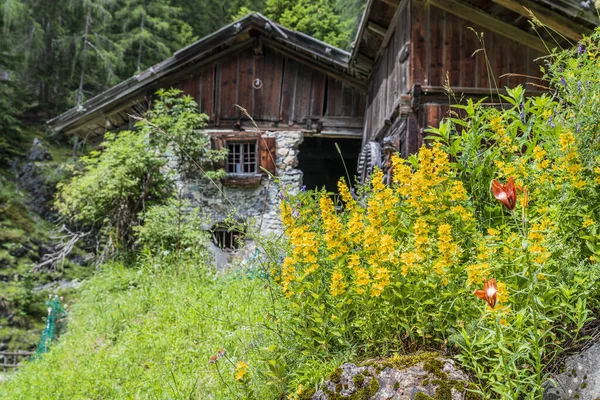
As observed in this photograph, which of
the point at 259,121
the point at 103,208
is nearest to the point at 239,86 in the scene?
the point at 259,121

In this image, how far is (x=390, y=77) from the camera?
10.3 meters

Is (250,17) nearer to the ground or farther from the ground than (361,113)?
farther from the ground

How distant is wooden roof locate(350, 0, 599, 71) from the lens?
23.7 feet

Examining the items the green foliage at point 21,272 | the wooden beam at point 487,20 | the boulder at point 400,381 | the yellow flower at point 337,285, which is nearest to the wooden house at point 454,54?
the wooden beam at point 487,20

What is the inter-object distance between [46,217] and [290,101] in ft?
30.8

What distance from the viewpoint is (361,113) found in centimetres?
1339

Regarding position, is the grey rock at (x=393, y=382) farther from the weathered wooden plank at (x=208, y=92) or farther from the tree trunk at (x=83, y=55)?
the tree trunk at (x=83, y=55)

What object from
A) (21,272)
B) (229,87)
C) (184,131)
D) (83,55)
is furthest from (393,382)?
(83,55)

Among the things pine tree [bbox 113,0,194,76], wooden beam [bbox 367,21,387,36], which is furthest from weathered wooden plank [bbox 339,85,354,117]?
pine tree [bbox 113,0,194,76]

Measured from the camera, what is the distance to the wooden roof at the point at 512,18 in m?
7.23

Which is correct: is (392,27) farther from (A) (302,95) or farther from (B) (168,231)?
(B) (168,231)

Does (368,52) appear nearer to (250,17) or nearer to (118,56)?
(250,17)

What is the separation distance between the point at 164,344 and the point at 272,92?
926 centimetres

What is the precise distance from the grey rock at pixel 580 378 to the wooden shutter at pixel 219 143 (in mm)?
11136
